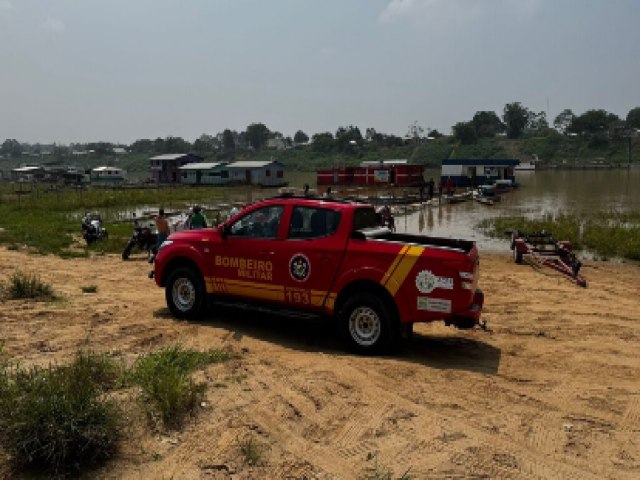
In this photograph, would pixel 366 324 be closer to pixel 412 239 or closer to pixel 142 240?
pixel 412 239

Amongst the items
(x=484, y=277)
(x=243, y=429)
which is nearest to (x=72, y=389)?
(x=243, y=429)

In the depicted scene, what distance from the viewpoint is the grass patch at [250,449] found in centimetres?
416

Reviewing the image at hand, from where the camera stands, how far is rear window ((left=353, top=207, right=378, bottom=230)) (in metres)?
7.31

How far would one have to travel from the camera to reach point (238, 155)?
568 ft

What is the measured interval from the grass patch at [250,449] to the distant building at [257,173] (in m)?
62.2

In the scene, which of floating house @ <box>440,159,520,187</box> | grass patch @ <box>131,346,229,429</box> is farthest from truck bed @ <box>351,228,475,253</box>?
floating house @ <box>440,159,520,187</box>

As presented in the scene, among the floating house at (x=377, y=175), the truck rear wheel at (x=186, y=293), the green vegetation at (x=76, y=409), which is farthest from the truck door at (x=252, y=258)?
the floating house at (x=377, y=175)

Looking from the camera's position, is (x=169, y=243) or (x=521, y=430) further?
(x=169, y=243)

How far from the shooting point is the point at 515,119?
15400 centimetres

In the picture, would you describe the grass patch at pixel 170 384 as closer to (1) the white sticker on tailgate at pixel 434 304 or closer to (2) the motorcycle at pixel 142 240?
(1) the white sticker on tailgate at pixel 434 304

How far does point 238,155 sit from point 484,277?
543 ft

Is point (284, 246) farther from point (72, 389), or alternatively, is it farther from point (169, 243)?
point (72, 389)

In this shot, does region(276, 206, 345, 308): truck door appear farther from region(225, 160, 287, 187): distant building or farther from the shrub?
region(225, 160, 287, 187): distant building

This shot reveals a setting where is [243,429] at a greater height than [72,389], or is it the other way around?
[72,389]
